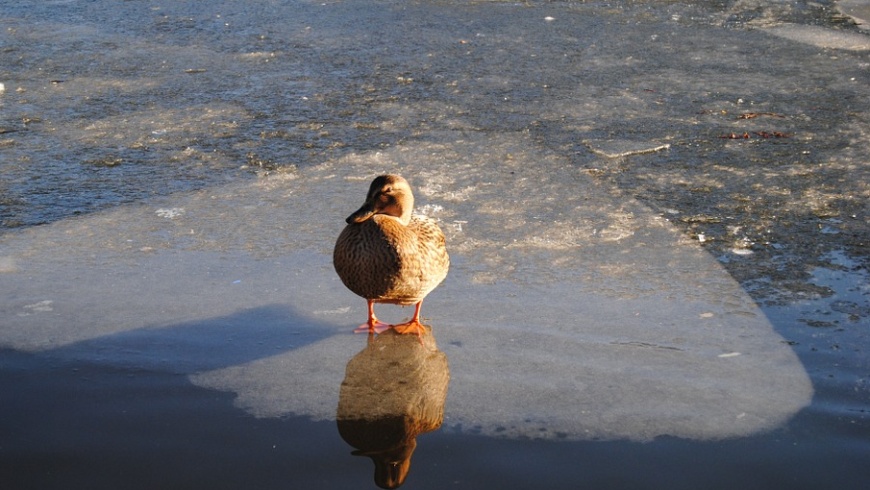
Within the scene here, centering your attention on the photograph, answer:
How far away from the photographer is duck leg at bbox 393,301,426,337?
362 cm

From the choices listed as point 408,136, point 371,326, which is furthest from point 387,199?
point 408,136

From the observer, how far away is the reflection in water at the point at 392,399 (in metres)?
2.80

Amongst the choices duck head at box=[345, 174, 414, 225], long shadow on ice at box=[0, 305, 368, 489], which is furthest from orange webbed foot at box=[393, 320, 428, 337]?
duck head at box=[345, 174, 414, 225]

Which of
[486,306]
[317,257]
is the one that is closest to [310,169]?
[317,257]

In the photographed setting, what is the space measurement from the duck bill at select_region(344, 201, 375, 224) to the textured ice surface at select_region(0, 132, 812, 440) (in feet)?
1.38

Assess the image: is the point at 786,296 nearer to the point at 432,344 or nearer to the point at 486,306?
the point at 486,306

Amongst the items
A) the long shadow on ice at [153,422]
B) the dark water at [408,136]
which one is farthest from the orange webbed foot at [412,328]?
the dark water at [408,136]

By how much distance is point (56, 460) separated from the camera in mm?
2729

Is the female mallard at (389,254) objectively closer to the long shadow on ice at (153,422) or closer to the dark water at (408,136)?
the long shadow on ice at (153,422)

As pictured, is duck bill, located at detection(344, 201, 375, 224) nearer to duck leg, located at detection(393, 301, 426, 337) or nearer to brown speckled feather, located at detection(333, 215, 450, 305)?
brown speckled feather, located at detection(333, 215, 450, 305)

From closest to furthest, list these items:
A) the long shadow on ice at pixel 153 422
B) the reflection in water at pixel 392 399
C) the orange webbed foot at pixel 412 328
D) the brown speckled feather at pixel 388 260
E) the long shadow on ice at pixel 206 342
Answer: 1. the long shadow on ice at pixel 153 422
2. the reflection in water at pixel 392 399
3. the long shadow on ice at pixel 206 342
4. the brown speckled feather at pixel 388 260
5. the orange webbed foot at pixel 412 328

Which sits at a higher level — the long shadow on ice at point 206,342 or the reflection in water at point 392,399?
the reflection in water at point 392,399

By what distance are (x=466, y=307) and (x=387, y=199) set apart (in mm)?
527

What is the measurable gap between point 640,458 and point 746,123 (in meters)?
3.48
